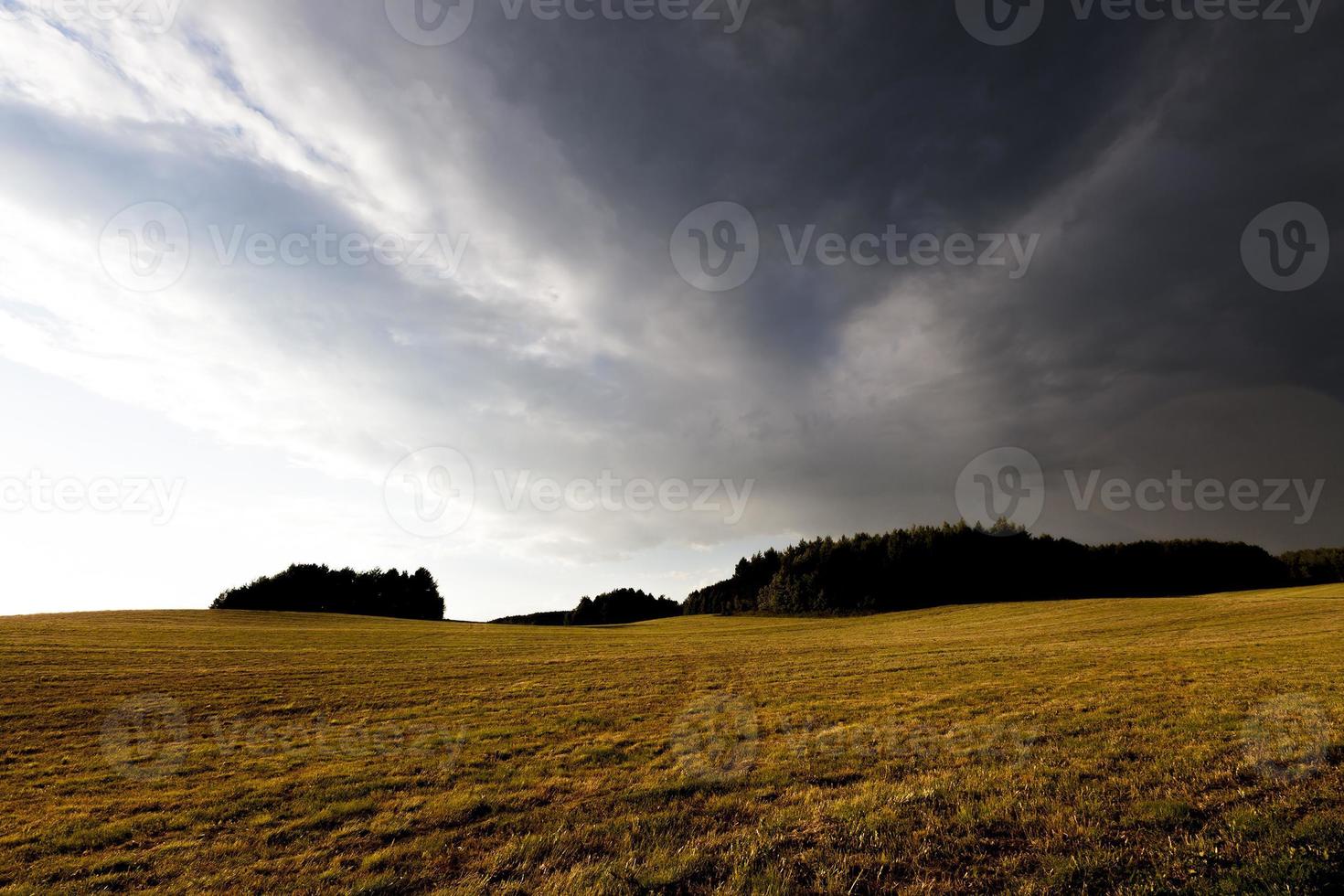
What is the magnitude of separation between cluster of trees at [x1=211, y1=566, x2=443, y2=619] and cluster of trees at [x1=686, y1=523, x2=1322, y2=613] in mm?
78555

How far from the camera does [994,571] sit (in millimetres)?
110812

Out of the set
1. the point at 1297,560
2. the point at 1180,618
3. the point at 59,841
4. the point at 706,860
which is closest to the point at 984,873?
the point at 706,860

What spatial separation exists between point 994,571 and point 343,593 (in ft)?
474

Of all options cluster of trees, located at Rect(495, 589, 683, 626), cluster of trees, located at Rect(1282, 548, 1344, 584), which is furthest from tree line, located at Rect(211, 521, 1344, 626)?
cluster of trees, located at Rect(495, 589, 683, 626)

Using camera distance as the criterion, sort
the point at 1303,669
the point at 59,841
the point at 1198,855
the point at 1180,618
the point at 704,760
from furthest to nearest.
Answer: the point at 1180,618 < the point at 1303,669 < the point at 704,760 < the point at 59,841 < the point at 1198,855

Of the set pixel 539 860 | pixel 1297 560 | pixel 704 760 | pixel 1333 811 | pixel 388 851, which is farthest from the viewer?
pixel 1297 560

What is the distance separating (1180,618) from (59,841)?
2666 inches

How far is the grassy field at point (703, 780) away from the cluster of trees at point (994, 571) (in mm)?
85911

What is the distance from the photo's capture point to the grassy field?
7.42 m

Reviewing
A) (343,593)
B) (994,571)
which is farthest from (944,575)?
(343,593)

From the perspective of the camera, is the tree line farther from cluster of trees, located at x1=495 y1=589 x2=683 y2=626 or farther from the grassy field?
the grassy field

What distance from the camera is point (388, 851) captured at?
345 inches

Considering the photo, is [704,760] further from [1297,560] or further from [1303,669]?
[1297,560]

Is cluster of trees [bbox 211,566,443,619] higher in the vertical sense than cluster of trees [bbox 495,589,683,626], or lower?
higher
